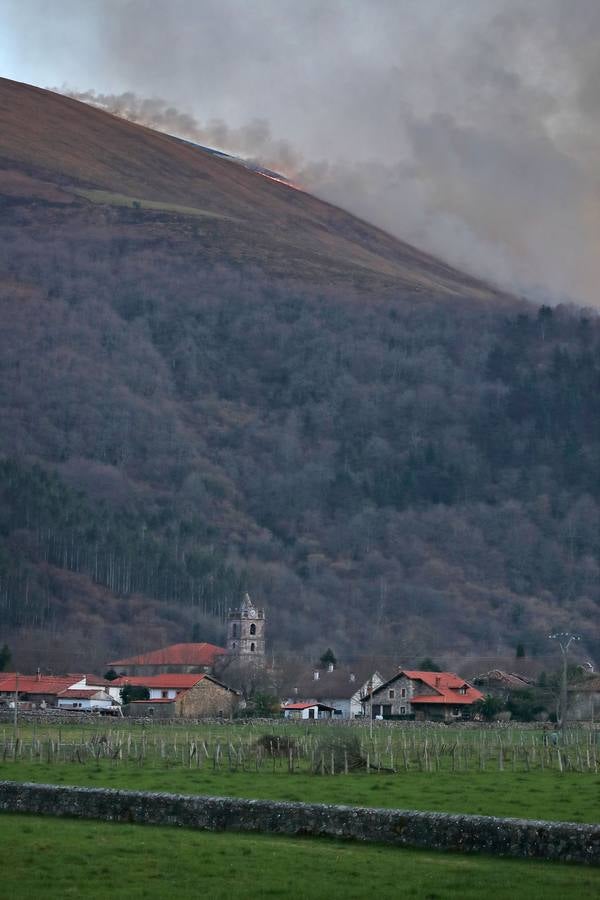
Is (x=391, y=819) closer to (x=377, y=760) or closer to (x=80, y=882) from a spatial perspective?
(x=80, y=882)

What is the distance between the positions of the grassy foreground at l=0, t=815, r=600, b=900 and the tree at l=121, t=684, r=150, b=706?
78.4 m

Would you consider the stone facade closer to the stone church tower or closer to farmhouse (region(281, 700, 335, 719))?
farmhouse (region(281, 700, 335, 719))

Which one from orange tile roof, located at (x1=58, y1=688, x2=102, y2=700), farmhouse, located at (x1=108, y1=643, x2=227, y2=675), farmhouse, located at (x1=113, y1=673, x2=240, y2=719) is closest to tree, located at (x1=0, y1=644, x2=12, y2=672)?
farmhouse, located at (x1=108, y1=643, x2=227, y2=675)

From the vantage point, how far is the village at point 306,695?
10131 centimetres

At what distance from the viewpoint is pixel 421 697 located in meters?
108

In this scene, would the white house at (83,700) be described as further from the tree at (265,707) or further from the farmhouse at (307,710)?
the farmhouse at (307,710)

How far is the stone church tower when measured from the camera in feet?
465

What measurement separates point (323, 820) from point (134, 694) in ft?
262

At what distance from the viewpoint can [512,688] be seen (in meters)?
117

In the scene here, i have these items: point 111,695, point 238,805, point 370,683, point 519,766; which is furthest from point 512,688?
point 238,805

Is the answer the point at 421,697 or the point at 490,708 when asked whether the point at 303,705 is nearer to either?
the point at 421,697

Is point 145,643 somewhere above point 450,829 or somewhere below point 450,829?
above

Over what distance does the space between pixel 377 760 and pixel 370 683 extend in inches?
2741

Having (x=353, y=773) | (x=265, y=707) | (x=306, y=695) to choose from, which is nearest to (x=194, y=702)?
(x=265, y=707)
